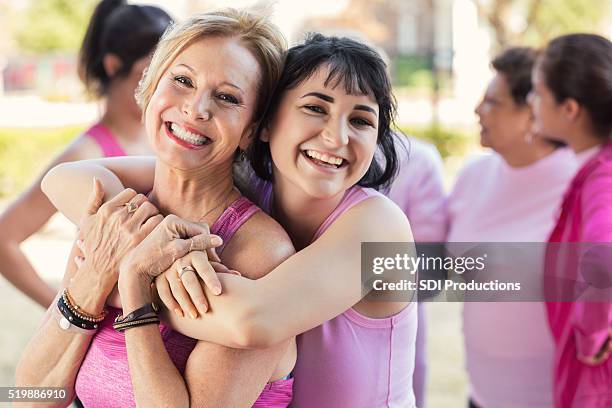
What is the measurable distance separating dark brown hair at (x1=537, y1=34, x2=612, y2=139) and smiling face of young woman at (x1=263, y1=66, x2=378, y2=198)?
1502 millimetres

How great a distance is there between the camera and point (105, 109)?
116 inches

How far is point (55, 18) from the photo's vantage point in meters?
23.6

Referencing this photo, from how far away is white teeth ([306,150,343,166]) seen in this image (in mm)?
1637

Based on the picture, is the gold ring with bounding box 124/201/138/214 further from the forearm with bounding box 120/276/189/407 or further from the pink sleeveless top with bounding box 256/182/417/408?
the pink sleeveless top with bounding box 256/182/417/408

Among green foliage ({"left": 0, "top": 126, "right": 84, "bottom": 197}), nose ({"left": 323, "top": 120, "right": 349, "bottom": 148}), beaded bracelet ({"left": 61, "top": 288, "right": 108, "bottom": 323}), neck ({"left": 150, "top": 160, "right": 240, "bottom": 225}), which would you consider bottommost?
beaded bracelet ({"left": 61, "top": 288, "right": 108, "bottom": 323})

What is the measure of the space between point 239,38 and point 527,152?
1954 millimetres

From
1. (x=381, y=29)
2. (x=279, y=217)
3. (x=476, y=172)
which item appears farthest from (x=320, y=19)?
(x=279, y=217)

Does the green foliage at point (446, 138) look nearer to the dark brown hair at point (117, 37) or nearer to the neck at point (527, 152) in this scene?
the neck at point (527, 152)

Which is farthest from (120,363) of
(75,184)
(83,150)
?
(83,150)

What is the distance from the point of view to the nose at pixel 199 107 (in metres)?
1.56

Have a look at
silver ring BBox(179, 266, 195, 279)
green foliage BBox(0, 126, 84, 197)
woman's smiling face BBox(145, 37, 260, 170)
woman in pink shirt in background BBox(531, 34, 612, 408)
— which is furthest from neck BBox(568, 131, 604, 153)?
green foliage BBox(0, 126, 84, 197)

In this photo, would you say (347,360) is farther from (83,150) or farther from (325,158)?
(83,150)

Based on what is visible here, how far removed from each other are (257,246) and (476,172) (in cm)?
201

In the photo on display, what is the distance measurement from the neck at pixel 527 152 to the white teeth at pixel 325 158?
178 cm
